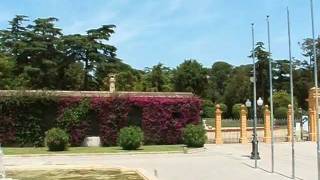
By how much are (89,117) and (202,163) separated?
13.1 metres

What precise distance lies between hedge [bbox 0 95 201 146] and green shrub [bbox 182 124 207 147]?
4.07 meters

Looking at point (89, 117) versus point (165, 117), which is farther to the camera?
point (165, 117)

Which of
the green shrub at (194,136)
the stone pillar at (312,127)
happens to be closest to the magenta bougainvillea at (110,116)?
the green shrub at (194,136)

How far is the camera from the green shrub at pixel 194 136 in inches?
1330

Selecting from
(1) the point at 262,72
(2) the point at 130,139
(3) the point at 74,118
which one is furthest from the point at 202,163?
(1) the point at 262,72

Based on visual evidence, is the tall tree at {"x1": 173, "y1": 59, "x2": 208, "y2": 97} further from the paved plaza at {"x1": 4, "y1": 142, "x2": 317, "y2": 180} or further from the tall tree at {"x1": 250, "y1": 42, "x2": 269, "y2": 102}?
the paved plaza at {"x1": 4, "y1": 142, "x2": 317, "y2": 180}

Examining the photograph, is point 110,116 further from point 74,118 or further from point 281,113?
point 281,113

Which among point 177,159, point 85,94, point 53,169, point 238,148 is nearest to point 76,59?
point 85,94

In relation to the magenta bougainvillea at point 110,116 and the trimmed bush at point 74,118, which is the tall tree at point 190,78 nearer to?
the magenta bougainvillea at point 110,116

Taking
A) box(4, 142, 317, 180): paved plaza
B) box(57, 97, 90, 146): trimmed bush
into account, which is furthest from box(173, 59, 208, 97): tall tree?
box(4, 142, 317, 180): paved plaza

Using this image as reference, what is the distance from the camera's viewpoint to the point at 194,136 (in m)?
33.9

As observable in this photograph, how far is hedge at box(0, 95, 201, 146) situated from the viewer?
119ft

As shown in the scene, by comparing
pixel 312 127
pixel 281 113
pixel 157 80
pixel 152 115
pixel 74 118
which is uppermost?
pixel 157 80

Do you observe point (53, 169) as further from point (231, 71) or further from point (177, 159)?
point (231, 71)
